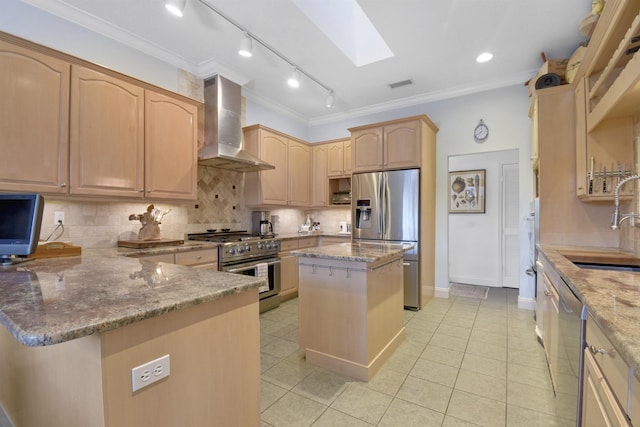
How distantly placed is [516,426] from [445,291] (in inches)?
101

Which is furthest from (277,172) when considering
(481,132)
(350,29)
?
(481,132)

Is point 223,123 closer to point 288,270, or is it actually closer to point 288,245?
point 288,245

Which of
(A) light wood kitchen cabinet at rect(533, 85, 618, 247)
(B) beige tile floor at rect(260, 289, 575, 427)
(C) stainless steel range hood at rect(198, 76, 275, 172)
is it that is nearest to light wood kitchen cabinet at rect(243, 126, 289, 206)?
(C) stainless steel range hood at rect(198, 76, 275, 172)

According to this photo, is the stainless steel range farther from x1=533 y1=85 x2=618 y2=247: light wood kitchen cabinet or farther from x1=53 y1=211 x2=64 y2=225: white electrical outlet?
x1=533 y1=85 x2=618 y2=247: light wood kitchen cabinet

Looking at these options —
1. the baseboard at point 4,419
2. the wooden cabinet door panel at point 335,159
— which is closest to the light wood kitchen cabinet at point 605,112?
the wooden cabinet door panel at point 335,159

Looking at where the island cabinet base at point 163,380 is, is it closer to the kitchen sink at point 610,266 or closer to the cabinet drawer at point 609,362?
the cabinet drawer at point 609,362

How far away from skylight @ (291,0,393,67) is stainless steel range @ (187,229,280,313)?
7.80 ft

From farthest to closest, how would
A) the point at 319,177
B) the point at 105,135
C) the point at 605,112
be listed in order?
the point at 319,177 < the point at 105,135 < the point at 605,112

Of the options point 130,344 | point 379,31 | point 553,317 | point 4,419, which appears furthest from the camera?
point 379,31

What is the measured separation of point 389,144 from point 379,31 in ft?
4.56

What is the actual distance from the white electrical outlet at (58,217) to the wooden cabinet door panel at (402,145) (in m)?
3.49

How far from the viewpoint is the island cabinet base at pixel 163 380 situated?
2.61ft

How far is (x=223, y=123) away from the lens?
135 inches

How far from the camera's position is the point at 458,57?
127 inches
